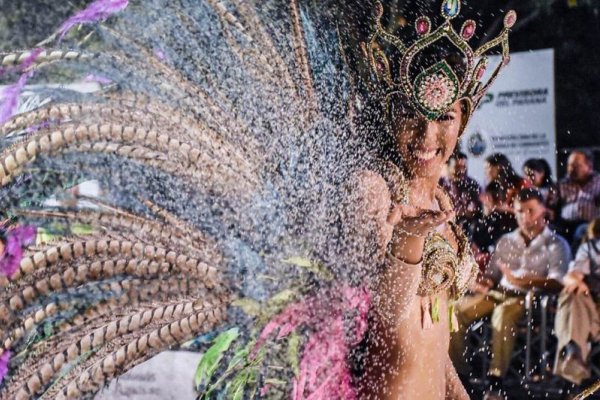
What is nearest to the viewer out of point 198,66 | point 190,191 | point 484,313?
point 190,191

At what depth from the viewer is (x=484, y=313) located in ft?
10.6

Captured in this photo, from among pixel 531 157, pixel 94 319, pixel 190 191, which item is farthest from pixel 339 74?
pixel 531 157

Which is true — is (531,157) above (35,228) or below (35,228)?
below

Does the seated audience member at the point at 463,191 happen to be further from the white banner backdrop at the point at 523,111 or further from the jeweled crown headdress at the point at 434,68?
the jeweled crown headdress at the point at 434,68

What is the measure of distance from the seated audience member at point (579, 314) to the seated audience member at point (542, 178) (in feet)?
0.85

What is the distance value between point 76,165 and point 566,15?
87.4 inches

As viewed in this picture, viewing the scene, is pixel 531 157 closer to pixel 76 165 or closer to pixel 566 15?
pixel 566 15

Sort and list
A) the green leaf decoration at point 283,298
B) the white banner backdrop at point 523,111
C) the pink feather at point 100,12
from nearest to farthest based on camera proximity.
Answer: the green leaf decoration at point 283,298
the pink feather at point 100,12
the white banner backdrop at point 523,111

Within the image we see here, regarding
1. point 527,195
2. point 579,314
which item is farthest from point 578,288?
point 527,195

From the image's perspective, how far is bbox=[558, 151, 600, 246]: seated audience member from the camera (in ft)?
11.3

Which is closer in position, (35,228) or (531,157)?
(35,228)

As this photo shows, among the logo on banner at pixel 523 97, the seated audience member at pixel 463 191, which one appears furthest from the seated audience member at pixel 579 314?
the logo on banner at pixel 523 97

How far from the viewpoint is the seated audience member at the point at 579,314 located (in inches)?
128

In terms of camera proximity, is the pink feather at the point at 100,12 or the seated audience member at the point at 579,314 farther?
the seated audience member at the point at 579,314
